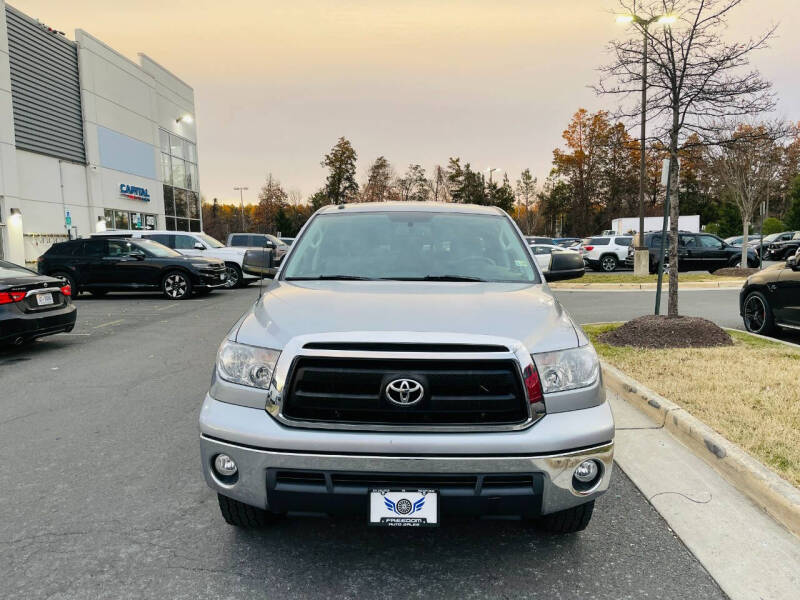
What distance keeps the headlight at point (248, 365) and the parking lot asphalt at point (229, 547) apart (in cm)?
90

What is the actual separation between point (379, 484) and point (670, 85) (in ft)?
25.5

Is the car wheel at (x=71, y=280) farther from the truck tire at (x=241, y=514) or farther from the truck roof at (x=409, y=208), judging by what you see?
the truck tire at (x=241, y=514)

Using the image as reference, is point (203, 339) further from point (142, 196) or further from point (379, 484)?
point (142, 196)

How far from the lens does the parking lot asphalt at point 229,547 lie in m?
2.61

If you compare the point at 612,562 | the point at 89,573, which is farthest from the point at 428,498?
the point at 89,573

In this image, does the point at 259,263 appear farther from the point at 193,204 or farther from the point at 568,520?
the point at 193,204

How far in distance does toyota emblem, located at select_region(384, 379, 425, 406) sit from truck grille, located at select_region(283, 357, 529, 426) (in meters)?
0.01

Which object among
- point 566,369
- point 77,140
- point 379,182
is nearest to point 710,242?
point 566,369

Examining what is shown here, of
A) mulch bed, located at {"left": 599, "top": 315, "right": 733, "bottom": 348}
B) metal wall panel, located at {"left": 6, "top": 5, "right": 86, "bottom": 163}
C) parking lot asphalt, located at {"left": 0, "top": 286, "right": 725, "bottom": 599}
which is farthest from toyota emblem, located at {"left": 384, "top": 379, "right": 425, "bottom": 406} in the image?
metal wall panel, located at {"left": 6, "top": 5, "right": 86, "bottom": 163}

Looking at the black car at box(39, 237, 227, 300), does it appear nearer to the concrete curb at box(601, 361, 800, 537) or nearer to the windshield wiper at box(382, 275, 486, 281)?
the concrete curb at box(601, 361, 800, 537)

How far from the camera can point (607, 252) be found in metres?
25.8

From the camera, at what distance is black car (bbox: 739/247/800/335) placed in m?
7.86

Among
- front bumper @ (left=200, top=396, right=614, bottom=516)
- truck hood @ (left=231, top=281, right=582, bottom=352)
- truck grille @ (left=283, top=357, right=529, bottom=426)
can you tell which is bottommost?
front bumper @ (left=200, top=396, right=614, bottom=516)

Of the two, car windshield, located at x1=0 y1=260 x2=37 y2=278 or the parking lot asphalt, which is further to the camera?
car windshield, located at x1=0 y1=260 x2=37 y2=278
